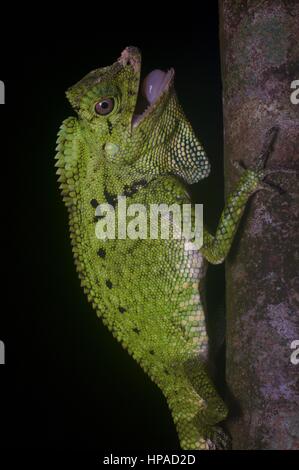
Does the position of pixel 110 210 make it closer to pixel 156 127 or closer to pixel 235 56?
pixel 156 127

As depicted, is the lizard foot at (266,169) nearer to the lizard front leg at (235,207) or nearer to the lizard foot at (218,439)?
the lizard front leg at (235,207)

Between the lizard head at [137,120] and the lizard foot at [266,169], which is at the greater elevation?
the lizard head at [137,120]

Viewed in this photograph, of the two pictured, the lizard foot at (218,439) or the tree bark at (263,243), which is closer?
the tree bark at (263,243)

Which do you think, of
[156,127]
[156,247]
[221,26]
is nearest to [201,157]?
[156,127]

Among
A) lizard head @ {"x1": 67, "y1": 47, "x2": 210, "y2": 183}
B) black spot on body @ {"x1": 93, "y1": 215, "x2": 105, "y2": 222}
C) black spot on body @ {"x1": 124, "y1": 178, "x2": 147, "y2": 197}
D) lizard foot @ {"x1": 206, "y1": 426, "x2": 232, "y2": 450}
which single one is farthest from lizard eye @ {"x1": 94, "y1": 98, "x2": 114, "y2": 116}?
lizard foot @ {"x1": 206, "y1": 426, "x2": 232, "y2": 450}

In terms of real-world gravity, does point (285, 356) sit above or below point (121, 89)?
below

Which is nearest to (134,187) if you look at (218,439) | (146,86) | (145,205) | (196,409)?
(145,205)

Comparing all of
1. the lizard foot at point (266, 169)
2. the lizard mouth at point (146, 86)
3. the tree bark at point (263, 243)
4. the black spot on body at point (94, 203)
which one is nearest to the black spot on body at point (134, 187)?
the black spot on body at point (94, 203)
